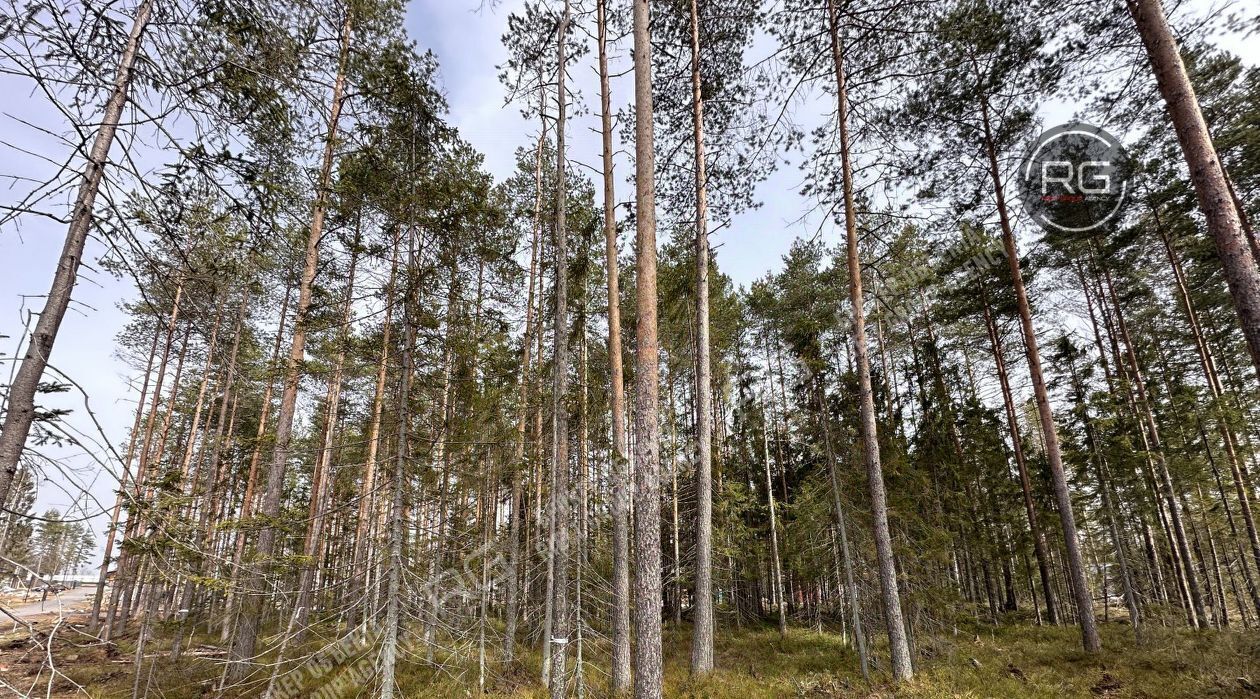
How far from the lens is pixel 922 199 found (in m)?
11.1

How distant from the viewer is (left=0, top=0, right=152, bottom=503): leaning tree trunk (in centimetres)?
230

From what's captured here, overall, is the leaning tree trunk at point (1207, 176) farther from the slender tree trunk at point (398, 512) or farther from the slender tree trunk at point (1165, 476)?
the slender tree trunk at point (1165, 476)

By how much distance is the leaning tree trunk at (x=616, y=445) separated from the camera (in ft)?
27.6

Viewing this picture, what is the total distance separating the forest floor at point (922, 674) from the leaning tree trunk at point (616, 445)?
0.79 meters

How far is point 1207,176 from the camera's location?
180 inches

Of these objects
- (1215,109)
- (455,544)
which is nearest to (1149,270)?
(1215,109)

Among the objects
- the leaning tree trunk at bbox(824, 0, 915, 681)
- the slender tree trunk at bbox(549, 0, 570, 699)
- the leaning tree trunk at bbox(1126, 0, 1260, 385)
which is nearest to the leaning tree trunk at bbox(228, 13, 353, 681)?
the slender tree trunk at bbox(549, 0, 570, 699)

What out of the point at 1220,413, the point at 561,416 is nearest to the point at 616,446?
the point at 561,416

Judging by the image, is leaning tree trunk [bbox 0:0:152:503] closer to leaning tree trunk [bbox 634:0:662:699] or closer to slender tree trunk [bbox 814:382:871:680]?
leaning tree trunk [bbox 634:0:662:699]

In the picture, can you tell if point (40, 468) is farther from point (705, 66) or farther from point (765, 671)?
point (765, 671)

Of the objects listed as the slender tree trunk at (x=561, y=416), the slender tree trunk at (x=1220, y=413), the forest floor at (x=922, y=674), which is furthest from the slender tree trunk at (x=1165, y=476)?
the slender tree trunk at (x=561, y=416)

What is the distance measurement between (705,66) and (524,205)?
6.50 meters

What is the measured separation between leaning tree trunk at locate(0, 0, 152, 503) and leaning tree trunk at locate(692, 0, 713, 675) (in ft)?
27.7

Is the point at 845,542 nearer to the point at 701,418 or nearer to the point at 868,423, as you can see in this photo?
the point at 868,423
